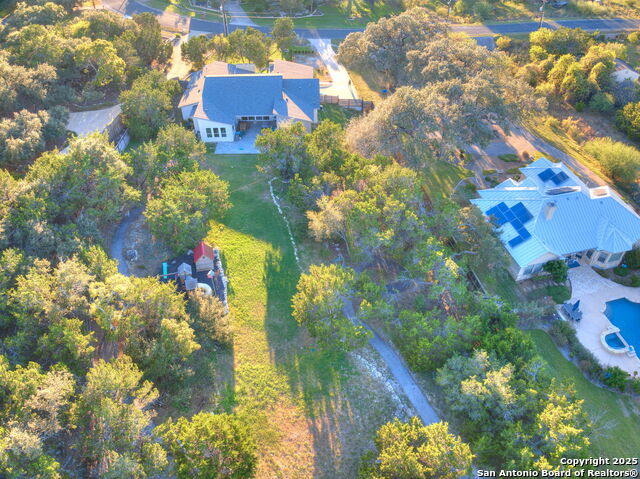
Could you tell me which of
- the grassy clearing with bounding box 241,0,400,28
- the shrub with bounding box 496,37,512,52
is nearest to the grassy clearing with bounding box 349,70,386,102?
the grassy clearing with bounding box 241,0,400,28

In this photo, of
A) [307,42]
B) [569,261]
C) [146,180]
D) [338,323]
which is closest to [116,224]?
[146,180]

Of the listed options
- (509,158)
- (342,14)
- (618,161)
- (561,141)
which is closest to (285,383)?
(509,158)

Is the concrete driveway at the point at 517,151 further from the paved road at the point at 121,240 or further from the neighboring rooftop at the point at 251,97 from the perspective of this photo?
the paved road at the point at 121,240

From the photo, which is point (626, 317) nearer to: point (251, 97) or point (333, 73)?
point (251, 97)

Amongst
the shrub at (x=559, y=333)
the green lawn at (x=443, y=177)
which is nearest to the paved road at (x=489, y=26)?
the green lawn at (x=443, y=177)

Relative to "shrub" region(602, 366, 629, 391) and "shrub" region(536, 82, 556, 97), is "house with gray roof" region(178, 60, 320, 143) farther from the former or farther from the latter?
"shrub" region(602, 366, 629, 391)
